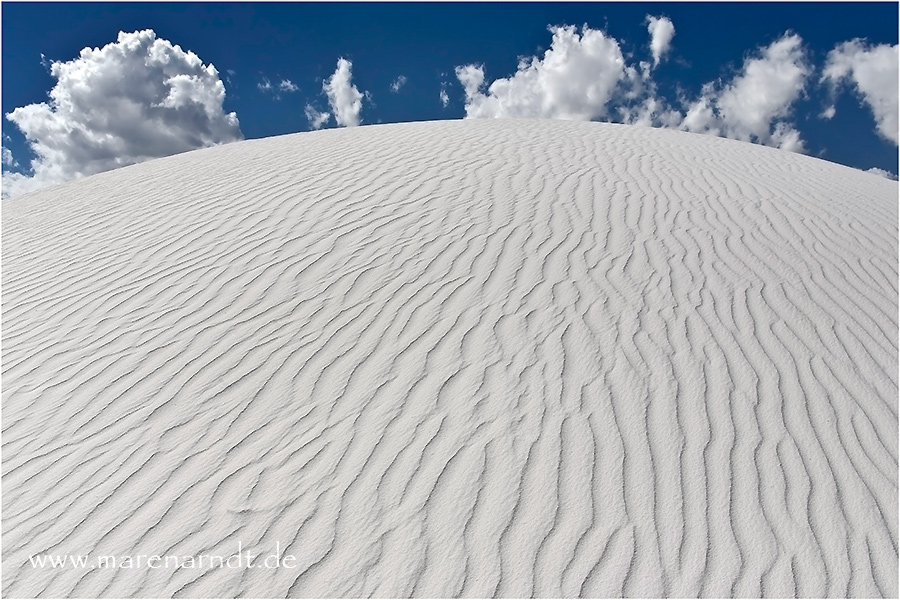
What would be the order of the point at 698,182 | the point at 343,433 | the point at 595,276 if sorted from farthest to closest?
the point at 698,182 < the point at 595,276 < the point at 343,433

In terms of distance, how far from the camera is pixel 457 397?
3631 mm

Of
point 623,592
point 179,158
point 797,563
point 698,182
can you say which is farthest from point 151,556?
point 179,158

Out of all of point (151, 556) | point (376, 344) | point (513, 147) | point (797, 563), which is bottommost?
point (797, 563)

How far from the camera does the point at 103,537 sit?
2.84 meters

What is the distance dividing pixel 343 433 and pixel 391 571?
0.91 meters

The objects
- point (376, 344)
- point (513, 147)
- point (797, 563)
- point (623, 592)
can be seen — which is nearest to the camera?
point (623, 592)

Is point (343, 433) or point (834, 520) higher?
point (343, 433)

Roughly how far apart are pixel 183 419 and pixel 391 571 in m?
1.66

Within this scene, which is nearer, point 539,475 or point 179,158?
point 539,475

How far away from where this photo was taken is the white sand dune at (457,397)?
2.79 meters

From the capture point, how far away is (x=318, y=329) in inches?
168

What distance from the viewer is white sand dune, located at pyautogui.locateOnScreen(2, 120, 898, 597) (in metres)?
2.79

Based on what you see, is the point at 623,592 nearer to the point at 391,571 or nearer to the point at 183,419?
the point at 391,571

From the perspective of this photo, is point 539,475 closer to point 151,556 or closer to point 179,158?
point 151,556
